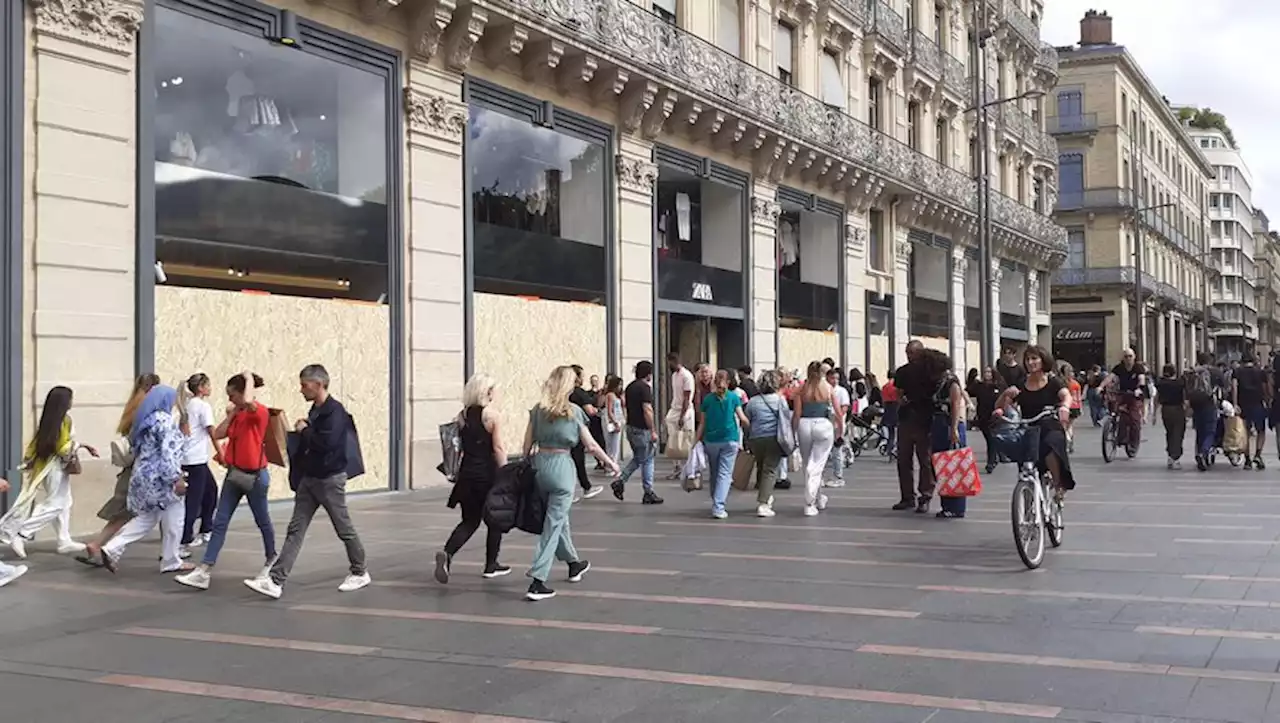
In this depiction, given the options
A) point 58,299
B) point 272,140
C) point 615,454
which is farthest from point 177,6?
point 615,454

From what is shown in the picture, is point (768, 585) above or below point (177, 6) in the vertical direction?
below

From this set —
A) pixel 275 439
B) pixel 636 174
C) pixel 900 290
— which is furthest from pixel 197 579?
pixel 900 290

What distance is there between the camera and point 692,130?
21.8 meters

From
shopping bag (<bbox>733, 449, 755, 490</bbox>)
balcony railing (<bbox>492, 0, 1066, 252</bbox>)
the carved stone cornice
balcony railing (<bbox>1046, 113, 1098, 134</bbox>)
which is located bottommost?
shopping bag (<bbox>733, 449, 755, 490</bbox>)

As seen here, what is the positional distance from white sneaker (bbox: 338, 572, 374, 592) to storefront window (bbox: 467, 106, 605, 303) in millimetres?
8553

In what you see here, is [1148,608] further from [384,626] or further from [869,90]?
[869,90]

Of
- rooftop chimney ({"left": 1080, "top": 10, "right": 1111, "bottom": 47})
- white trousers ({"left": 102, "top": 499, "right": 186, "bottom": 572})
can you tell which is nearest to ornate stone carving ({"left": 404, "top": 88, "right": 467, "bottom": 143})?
white trousers ({"left": 102, "top": 499, "right": 186, "bottom": 572})

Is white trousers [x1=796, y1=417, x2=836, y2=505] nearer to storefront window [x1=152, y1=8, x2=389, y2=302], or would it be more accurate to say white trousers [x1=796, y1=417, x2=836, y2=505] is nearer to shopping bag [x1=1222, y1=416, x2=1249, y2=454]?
storefront window [x1=152, y1=8, x2=389, y2=302]

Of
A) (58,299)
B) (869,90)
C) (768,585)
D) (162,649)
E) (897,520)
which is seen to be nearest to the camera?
(162,649)

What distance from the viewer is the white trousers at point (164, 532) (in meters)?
9.35

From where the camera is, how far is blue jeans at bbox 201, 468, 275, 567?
8898 millimetres

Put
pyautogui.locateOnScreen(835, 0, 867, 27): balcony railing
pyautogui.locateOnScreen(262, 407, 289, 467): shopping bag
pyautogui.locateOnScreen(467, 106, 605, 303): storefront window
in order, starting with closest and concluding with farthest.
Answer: pyautogui.locateOnScreen(262, 407, 289, 467): shopping bag, pyautogui.locateOnScreen(467, 106, 605, 303): storefront window, pyautogui.locateOnScreen(835, 0, 867, 27): balcony railing

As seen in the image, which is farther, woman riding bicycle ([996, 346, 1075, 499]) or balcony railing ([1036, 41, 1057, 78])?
balcony railing ([1036, 41, 1057, 78])

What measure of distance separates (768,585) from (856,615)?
1180 millimetres
